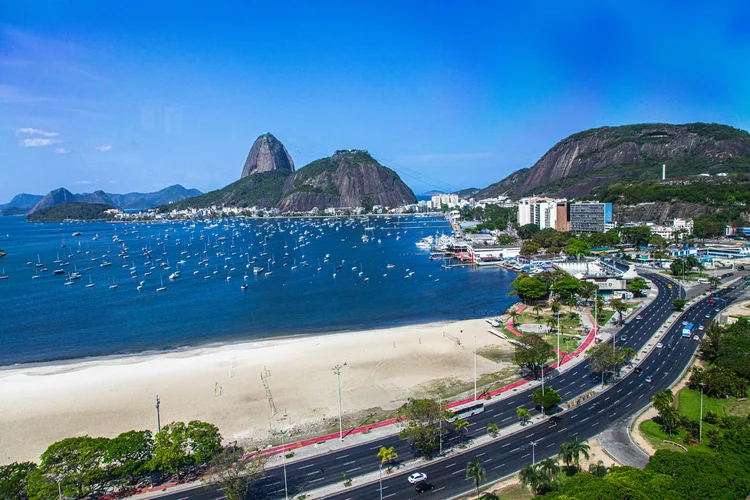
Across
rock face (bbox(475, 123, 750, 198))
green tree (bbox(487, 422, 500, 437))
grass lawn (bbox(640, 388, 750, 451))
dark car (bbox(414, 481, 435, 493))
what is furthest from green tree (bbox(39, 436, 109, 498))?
rock face (bbox(475, 123, 750, 198))

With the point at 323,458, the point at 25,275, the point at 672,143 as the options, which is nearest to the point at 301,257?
the point at 25,275

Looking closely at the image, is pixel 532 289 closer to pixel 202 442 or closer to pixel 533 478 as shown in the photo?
pixel 533 478

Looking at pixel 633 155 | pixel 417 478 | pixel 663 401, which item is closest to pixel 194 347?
pixel 417 478

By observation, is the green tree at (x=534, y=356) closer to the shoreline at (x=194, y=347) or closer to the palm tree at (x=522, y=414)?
the palm tree at (x=522, y=414)

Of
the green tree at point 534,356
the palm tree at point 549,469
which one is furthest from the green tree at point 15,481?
the green tree at point 534,356

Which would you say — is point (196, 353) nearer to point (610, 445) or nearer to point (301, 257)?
point (610, 445)

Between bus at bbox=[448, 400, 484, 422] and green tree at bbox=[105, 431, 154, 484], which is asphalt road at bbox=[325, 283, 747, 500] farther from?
green tree at bbox=[105, 431, 154, 484]
